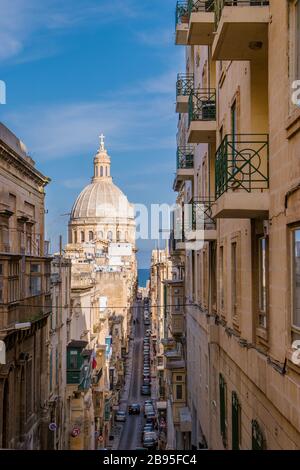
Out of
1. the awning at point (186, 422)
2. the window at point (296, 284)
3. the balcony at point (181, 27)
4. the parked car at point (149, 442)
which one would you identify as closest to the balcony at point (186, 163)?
the balcony at point (181, 27)

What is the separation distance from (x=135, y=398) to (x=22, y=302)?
58.7 m

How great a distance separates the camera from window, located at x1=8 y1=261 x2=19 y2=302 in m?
16.1

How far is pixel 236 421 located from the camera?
11.4 m

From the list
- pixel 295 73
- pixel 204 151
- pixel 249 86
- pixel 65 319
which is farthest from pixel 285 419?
pixel 65 319

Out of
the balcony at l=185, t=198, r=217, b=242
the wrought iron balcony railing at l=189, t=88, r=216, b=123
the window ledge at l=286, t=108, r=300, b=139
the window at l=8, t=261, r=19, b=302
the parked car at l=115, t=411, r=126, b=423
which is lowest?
the parked car at l=115, t=411, r=126, b=423

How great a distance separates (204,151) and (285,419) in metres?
11.8

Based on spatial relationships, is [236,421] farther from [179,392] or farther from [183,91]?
[179,392]

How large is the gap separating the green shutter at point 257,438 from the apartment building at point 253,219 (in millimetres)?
14

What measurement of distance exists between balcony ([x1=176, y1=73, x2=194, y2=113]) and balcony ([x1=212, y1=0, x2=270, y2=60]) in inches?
506

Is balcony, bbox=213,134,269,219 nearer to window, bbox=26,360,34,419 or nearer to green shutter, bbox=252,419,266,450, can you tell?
green shutter, bbox=252,419,266,450

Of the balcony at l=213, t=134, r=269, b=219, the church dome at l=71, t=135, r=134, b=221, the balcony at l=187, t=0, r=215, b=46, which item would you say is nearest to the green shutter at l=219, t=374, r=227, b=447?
the balcony at l=213, t=134, r=269, b=219

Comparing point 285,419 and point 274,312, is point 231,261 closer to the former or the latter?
point 274,312

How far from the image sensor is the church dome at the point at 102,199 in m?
128
